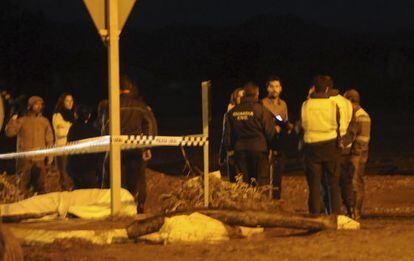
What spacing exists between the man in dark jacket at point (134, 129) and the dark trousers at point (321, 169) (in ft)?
6.26

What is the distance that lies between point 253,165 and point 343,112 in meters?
1.37

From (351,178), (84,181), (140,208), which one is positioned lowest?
(140,208)

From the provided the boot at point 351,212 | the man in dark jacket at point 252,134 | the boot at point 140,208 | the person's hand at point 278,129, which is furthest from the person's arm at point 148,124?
the boot at point 351,212

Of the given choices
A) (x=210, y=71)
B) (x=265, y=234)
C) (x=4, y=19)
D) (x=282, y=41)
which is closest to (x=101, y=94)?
(x=210, y=71)

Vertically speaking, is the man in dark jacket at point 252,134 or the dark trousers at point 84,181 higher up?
the man in dark jacket at point 252,134

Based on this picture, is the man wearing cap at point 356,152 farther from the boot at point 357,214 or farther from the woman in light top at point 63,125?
the woman in light top at point 63,125

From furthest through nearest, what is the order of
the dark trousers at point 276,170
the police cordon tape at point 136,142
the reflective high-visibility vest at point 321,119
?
the dark trousers at point 276,170 < the reflective high-visibility vest at point 321,119 < the police cordon tape at point 136,142

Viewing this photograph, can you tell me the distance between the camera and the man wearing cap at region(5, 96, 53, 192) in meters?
15.6

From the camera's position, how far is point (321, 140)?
12.9m

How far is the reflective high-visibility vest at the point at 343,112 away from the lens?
13.0 metres

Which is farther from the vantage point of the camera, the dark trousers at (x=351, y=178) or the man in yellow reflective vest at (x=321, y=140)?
the dark trousers at (x=351, y=178)

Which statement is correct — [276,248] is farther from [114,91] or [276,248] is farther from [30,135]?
[30,135]

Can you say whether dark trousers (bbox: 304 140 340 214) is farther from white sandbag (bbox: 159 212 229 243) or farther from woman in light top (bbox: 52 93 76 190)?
woman in light top (bbox: 52 93 76 190)

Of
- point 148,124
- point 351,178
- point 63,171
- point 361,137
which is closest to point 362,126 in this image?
point 361,137
